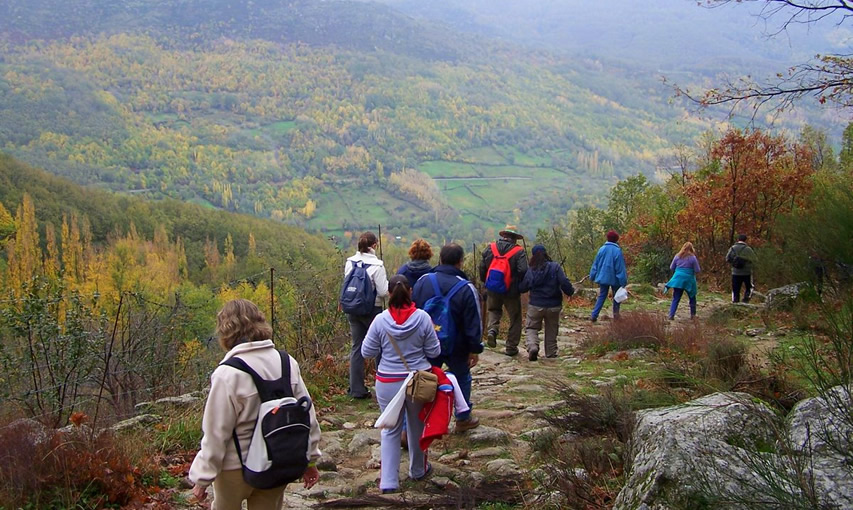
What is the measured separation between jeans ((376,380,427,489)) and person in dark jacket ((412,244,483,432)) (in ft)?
1.68

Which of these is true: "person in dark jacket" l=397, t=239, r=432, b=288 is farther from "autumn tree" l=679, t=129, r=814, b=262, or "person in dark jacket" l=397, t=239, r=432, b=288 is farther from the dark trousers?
"autumn tree" l=679, t=129, r=814, b=262

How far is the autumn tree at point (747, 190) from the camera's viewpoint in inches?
668

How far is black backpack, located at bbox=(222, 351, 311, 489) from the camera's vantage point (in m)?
3.15

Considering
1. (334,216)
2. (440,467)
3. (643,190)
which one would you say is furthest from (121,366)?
(334,216)

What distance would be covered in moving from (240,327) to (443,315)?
240cm

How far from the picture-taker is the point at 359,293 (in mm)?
6805

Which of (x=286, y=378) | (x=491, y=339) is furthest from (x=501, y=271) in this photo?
(x=286, y=378)

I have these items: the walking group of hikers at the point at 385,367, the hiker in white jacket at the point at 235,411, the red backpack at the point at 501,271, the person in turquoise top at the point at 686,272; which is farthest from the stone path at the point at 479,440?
the person in turquoise top at the point at 686,272

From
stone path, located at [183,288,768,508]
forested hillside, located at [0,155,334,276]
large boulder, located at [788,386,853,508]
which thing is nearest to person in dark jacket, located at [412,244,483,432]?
stone path, located at [183,288,768,508]

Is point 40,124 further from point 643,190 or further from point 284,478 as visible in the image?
point 284,478

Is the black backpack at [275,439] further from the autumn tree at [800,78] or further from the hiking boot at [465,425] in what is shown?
the autumn tree at [800,78]

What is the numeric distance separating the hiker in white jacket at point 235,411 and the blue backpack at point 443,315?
2.15m

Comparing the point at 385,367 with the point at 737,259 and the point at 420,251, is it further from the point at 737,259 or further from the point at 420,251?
the point at 737,259

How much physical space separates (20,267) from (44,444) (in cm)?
7192
